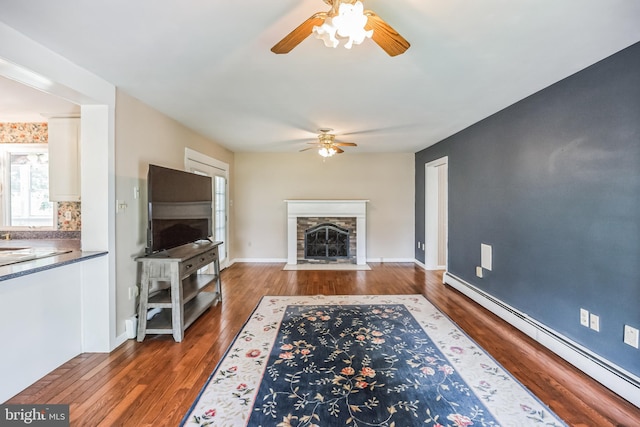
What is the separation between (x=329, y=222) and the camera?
243 inches

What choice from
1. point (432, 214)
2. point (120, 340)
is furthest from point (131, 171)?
point (432, 214)

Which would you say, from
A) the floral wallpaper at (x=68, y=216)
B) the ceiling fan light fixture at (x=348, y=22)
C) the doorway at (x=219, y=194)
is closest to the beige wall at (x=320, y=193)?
the doorway at (x=219, y=194)

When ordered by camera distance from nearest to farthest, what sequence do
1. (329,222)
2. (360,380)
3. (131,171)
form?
(360,380), (131,171), (329,222)

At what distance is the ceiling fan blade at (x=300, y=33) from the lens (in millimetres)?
1386

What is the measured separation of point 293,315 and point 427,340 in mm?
1465

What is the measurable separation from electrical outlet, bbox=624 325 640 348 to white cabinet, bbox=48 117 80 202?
479 cm

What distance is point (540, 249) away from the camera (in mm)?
2766

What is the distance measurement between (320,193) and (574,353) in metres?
4.72

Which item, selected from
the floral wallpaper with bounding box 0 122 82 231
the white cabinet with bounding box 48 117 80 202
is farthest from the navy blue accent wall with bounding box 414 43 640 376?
the floral wallpaper with bounding box 0 122 82 231

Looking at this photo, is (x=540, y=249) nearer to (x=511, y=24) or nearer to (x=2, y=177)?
(x=511, y=24)

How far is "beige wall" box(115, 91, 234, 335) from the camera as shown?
267 cm

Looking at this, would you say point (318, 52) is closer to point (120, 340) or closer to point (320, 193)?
point (120, 340)

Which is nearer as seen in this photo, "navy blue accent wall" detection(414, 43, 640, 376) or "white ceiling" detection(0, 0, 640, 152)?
"white ceiling" detection(0, 0, 640, 152)

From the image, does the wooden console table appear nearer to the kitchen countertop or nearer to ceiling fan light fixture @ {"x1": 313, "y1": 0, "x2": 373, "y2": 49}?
the kitchen countertop
